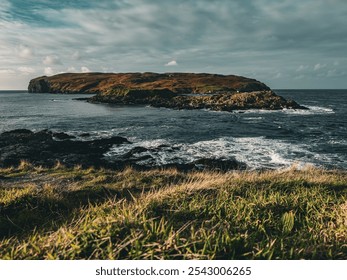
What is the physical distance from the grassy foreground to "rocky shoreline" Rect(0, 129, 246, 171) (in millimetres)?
13870

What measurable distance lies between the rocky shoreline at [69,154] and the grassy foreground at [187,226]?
546 inches

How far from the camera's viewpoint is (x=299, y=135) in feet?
123

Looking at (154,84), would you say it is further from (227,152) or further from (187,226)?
(187,226)

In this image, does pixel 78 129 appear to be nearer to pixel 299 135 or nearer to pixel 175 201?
pixel 299 135

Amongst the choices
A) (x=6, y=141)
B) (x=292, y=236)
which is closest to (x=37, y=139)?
(x=6, y=141)

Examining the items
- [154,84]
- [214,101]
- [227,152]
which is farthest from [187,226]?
[154,84]

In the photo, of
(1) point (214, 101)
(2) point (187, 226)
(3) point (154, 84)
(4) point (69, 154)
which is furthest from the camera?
(3) point (154, 84)

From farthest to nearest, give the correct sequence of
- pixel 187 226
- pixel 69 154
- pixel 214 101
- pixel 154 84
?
1. pixel 154 84
2. pixel 214 101
3. pixel 69 154
4. pixel 187 226

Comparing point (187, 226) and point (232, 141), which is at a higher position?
point (187, 226)

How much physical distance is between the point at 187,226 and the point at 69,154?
78.7ft

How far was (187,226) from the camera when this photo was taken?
Answer: 15.7 ft

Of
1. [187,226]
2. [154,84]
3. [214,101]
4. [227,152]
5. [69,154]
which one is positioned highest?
[154,84]
